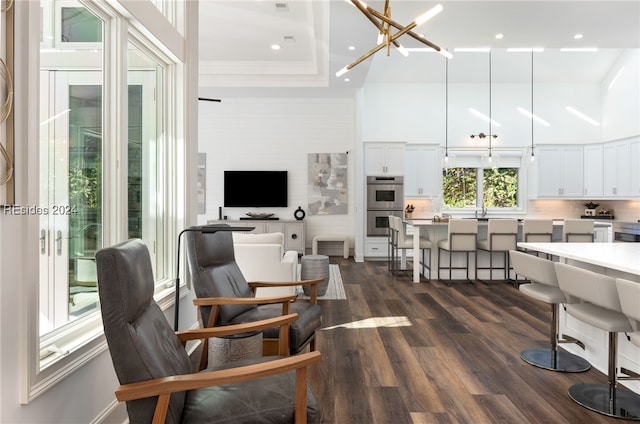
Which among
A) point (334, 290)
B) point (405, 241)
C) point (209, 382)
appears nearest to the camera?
point (209, 382)

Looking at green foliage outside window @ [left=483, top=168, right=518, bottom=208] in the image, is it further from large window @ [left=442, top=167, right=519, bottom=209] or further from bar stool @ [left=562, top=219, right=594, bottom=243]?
bar stool @ [left=562, top=219, right=594, bottom=243]

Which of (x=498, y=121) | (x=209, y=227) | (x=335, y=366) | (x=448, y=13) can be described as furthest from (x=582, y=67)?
(x=209, y=227)

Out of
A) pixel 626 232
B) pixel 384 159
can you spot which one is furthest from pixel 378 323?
pixel 626 232

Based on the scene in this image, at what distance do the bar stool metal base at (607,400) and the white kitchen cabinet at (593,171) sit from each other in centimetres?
744

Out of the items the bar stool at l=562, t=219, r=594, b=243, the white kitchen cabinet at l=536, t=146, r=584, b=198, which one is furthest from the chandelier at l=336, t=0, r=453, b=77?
the white kitchen cabinet at l=536, t=146, r=584, b=198

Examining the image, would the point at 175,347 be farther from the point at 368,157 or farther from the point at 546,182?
the point at 546,182

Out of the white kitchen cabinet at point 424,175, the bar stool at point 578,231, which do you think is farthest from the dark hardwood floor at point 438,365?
the white kitchen cabinet at point 424,175

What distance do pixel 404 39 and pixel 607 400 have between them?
491 centimetres

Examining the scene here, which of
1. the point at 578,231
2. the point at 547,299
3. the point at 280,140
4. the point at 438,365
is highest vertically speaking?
the point at 280,140

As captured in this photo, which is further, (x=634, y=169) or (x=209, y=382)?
(x=634, y=169)

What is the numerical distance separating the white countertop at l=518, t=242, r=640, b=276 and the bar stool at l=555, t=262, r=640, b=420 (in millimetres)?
216

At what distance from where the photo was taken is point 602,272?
10.2 ft

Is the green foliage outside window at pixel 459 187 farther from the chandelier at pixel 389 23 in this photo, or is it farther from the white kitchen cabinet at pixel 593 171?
the chandelier at pixel 389 23

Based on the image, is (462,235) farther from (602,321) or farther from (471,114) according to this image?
(471,114)
